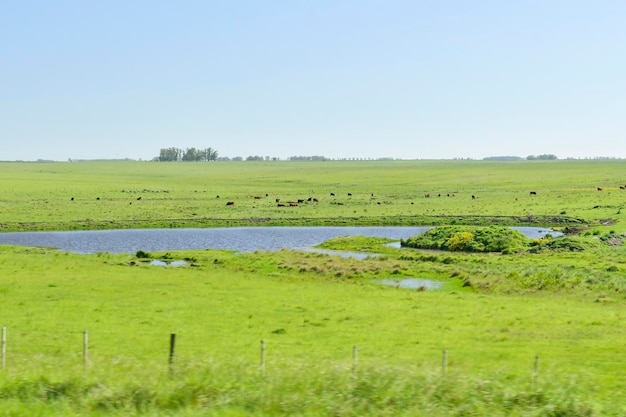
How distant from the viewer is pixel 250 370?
20641 millimetres

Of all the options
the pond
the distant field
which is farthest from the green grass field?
the distant field

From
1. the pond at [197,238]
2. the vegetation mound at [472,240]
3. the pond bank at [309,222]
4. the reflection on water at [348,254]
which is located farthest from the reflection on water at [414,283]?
the pond bank at [309,222]

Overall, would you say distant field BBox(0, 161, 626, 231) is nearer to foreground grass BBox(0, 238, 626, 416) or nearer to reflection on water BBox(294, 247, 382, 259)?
reflection on water BBox(294, 247, 382, 259)

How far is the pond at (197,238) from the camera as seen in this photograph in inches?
2918

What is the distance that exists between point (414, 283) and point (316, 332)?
18.2 m

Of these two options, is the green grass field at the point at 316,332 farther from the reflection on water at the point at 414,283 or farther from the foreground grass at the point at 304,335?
the reflection on water at the point at 414,283

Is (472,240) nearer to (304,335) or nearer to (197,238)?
(197,238)

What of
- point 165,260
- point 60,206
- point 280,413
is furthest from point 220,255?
point 60,206

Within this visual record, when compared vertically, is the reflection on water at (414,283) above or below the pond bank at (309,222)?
below

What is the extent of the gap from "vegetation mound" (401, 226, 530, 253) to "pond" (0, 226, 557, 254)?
25.7 ft

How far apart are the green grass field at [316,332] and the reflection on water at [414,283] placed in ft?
2.88

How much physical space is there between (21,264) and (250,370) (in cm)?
3919

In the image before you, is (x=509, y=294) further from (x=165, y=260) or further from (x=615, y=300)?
(x=165, y=260)

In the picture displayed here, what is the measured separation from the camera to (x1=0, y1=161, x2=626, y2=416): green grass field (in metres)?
18.0
